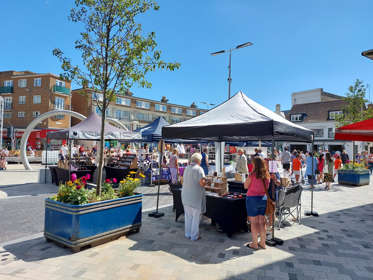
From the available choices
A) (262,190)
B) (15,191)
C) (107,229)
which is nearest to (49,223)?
(107,229)

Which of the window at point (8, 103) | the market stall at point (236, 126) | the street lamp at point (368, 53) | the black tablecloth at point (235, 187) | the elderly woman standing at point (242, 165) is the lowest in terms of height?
the black tablecloth at point (235, 187)

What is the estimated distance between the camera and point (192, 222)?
15.7ft

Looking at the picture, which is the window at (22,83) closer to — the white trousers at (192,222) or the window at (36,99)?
the window at (36,99)

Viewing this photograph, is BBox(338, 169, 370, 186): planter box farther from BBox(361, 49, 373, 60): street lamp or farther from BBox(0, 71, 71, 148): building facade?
BBox(0, 71, 71, 148): building facade

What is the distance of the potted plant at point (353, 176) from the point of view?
→ 40.5 ft

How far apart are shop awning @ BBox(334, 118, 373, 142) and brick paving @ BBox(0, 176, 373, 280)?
2.54m

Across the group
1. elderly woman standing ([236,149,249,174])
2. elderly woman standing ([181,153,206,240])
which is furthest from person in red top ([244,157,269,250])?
elderly woman standing ([236,149,249,174])

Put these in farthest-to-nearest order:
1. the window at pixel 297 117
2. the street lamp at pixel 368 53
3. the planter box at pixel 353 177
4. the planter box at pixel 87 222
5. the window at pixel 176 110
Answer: the window at pixel 176 110, the window at pixel 297 117, the planter box at pixel 353 177, the street lamp at pixel 368 53, the planter box at pixel 87 222

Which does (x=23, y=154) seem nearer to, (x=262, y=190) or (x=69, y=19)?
(x=69, y=19)

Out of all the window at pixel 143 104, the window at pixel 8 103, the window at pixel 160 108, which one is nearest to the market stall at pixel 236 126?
the window at pixel 8 103

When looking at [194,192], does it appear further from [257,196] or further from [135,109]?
[135,109]

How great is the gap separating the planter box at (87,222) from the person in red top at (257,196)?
7.43ft

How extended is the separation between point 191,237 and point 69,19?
16.4ft

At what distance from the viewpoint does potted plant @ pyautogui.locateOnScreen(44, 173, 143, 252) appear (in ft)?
13.3
